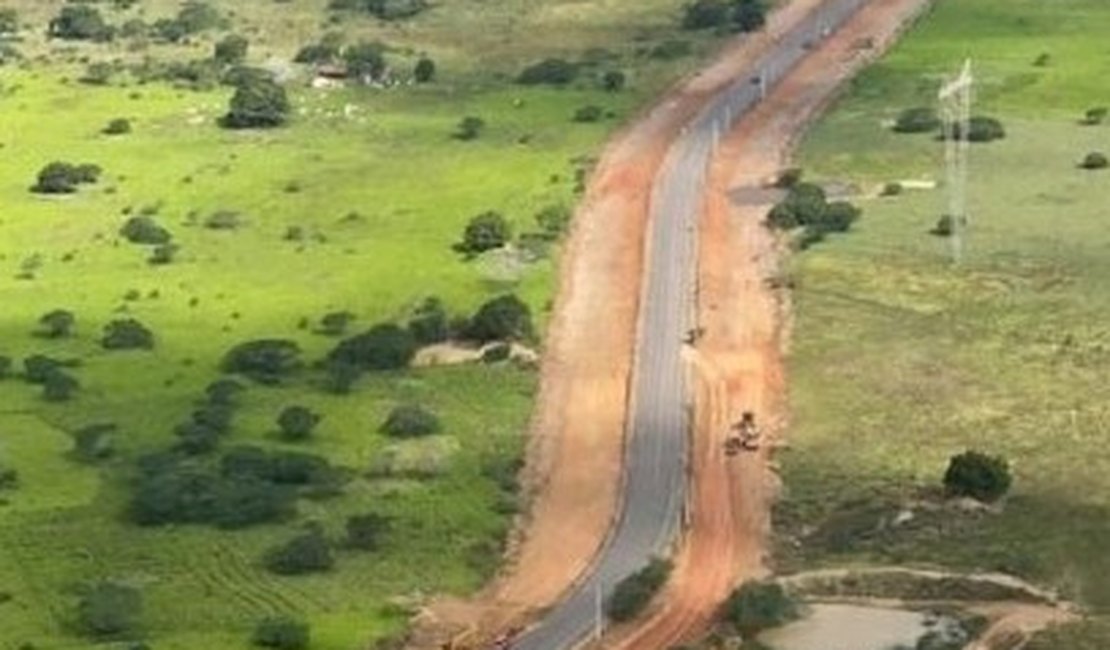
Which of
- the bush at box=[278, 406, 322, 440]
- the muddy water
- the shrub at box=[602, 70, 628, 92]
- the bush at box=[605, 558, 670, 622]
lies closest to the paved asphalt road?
the bush at box=[605, 558, 670, 622]

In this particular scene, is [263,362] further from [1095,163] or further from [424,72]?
[424,72]

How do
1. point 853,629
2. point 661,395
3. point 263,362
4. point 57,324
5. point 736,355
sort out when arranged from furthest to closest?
point 57,324
point 736,355
point 263,362
point 661,395
point 853,629

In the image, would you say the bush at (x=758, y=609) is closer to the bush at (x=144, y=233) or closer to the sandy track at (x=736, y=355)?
the sandy track at (x=736, y=355)

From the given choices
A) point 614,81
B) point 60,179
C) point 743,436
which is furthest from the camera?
point 614,81

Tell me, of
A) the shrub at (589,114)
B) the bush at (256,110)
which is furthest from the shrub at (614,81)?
the bush at (256,110)

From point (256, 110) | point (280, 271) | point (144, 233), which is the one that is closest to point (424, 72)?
point (256, 110)

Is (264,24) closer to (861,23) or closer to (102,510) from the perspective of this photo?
(861,23)
